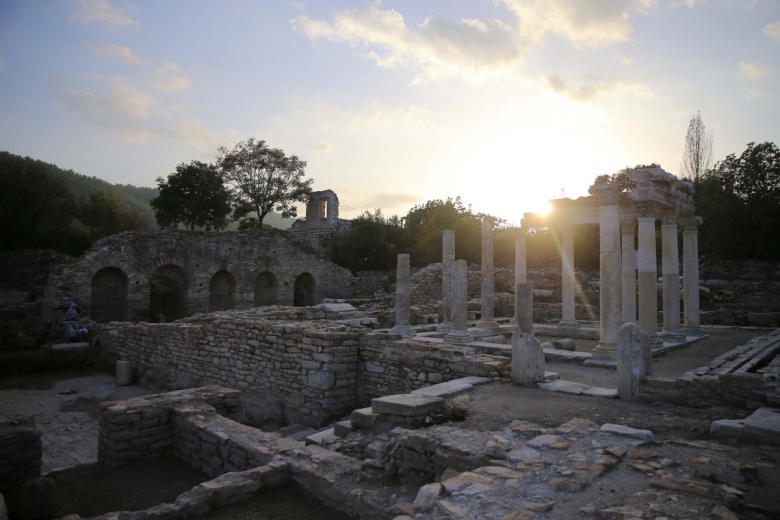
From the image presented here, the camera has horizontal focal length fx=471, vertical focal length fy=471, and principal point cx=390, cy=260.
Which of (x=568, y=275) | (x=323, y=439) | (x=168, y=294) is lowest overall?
(x=323, y=439)

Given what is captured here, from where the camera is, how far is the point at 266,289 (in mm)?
29312

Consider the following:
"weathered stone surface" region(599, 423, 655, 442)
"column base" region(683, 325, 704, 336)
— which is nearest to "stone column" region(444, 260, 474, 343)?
"column base" region(683, 325, 704, 336)

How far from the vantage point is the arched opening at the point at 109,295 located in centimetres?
2266

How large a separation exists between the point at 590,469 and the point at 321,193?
39.1 metres

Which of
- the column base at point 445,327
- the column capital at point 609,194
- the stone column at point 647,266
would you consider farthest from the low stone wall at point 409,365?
the stone column at point 647,266

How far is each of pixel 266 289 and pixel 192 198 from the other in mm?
14377

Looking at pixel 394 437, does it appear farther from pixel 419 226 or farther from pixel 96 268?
pixel 419 226

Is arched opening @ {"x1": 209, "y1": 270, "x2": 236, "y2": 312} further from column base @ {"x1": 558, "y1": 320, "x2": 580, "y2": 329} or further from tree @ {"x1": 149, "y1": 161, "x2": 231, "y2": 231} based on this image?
column base @ {"x1": 558, "y1": 320, "x2": 580, "y2": 329}

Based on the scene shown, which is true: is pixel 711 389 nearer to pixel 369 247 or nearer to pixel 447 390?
pixel 447 390

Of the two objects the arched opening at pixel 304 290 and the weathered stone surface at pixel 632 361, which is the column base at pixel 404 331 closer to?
the weathered stone surface at pixel 632 361

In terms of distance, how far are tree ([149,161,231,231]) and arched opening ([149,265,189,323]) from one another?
39.8 ft

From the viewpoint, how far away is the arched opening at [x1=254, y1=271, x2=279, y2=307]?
28859mm

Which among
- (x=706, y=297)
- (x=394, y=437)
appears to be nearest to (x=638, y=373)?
(x=394, y=437)

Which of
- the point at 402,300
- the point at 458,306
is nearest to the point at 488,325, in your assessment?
the point at 458,306
